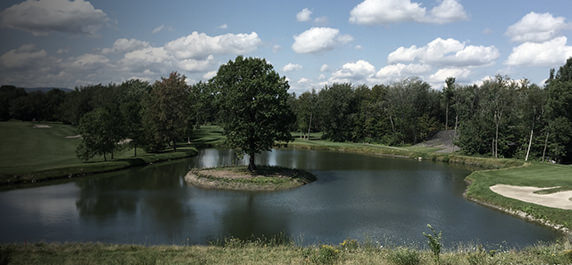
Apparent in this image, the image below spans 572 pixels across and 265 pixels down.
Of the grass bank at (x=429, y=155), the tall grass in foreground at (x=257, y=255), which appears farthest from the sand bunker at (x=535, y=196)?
the grass bank at (x=429, y=155)

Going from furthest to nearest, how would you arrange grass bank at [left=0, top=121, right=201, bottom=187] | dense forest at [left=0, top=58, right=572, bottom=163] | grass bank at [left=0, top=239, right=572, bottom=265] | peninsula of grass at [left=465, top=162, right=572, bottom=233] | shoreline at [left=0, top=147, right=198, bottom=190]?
1. dense forest at [left=0, top=58, right=572, bottom=163]
2. grass bank at [left=0, top=121, right=201, bottom=187]
3. shoreline at [left=0, top=147, right=198, bottom=190]
4. peninsula of grass at [left=465, top=162, right=572, bottom=233]
5. grass bank at [left=0, top=239, right=572, bottom=265]

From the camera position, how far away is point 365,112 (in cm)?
9694

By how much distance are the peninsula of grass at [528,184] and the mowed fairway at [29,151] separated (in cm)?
4606

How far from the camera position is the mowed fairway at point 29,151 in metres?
40.9

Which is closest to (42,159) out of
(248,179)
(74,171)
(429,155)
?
(74,171)

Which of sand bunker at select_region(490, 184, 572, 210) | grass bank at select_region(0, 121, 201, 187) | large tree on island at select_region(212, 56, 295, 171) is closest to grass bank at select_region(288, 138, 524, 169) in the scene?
sand bunker at select_region(490, 184, 572, 210)

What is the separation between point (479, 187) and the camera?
38781 millimetres

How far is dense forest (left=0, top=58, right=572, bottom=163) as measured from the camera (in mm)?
51688

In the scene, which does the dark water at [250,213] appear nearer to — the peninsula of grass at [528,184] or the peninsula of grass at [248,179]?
the peninsula of grass at [528,184]

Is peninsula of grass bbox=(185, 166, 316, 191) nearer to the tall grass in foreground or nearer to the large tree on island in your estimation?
the large tree on island

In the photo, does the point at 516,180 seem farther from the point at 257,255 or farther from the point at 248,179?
the point at 257,255

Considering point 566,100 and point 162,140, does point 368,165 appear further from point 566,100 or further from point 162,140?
point 162,140

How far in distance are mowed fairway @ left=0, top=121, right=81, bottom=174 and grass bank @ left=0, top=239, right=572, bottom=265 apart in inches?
999

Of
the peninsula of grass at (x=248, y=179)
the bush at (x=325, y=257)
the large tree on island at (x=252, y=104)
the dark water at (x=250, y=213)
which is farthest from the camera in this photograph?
the large tree on island at (x=252, y=104)
